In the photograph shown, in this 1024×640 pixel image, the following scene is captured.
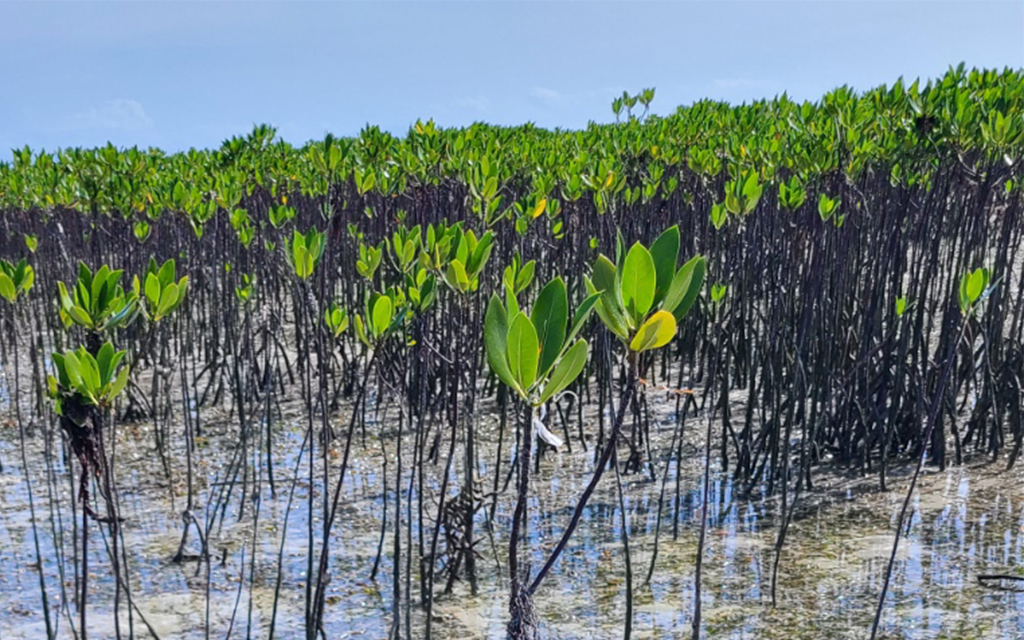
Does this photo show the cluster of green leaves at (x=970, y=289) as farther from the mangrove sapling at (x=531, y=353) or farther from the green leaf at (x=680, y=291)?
the mangrove sapling at (x=531, y=353)

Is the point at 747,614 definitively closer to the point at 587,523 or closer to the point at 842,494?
the point at 587,523

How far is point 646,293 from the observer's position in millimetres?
1076

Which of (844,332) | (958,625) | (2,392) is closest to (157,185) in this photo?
(2,392)

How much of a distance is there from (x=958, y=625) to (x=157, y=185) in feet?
17.8

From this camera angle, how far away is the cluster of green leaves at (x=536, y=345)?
1.02 meters

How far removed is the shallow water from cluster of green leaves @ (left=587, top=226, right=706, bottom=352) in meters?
0.87

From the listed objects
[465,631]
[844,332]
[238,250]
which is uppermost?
[238,250]

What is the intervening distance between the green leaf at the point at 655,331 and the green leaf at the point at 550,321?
78mm

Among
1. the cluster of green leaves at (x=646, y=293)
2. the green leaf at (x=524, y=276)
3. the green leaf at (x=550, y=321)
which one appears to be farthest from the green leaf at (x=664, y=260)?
the green leaf at (x=524, y=276)

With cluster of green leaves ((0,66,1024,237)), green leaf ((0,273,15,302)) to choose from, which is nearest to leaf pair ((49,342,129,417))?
green leaf ((0,273,15,302))

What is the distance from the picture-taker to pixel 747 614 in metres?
1.94

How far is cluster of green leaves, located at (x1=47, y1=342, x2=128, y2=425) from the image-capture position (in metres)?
1.40

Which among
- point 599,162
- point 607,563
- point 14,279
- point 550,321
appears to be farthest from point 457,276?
point 599,162

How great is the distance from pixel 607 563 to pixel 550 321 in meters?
1.25
